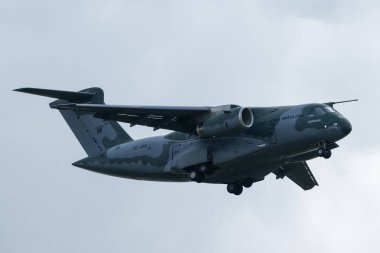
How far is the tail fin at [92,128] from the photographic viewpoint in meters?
36.1

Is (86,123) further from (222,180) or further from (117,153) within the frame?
(222,180)

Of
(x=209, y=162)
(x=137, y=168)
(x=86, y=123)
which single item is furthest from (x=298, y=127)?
(x=86, y=123)

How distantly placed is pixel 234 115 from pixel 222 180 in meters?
3.52

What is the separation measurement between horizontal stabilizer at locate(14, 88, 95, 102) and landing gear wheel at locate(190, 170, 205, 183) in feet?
16.4

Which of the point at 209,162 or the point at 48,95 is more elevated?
the point at 48,95

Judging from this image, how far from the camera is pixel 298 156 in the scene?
111ft

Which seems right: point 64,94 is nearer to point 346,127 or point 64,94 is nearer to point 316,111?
point 316,111

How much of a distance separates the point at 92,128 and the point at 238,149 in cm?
687

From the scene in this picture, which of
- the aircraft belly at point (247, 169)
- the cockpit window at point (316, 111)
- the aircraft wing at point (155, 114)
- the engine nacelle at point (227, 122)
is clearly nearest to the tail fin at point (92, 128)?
the aircraft wing at point (155, 114)

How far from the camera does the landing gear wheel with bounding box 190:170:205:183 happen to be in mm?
32812

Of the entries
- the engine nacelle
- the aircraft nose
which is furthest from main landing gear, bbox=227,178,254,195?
the aircraft nose

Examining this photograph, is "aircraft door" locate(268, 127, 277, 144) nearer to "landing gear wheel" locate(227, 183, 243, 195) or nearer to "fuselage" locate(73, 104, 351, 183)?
"fuselage" locate(73, 104, 351, 183)

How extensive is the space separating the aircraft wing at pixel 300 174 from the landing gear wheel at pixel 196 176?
412cm

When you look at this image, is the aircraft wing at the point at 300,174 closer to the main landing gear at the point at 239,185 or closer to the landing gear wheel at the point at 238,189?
the main landing gear at the point at 239,185
